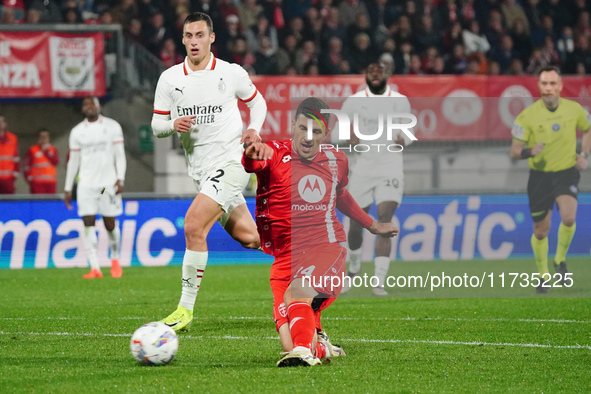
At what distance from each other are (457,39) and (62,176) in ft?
28.3

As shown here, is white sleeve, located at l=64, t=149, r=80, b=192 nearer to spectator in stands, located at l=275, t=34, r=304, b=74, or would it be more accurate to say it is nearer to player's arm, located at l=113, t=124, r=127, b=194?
player's arm, located at l=113, t=124, r=127, b=194

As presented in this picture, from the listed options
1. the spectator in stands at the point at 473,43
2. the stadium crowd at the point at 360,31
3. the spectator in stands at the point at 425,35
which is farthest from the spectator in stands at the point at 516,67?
the spectator in stands at the point at 425,35

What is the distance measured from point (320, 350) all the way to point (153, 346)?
997 millimetres

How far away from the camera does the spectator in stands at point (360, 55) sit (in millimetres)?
19078

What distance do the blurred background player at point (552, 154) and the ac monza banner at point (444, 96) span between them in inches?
270

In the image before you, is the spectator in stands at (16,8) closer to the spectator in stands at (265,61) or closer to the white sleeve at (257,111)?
the spectator in stands at (265,61)

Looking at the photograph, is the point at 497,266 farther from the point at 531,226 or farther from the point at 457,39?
the point at 457,39

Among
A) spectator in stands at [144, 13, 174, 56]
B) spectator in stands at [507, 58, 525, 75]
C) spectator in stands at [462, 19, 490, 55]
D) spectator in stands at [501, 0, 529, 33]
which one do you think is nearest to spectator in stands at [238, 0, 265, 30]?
spectator in stands at [144, 13, 174, 56]

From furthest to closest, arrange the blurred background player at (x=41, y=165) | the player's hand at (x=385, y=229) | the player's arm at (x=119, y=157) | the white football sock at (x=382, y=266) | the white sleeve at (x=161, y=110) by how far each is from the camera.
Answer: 1. the blurred background player at (x=41, y=165)
2. the player's arm at (x=119, y=157)
3. the white football sock at (x=382, y=266)
4. the white sleeve at (x=161, y=110)
5. the player's hand at (x=385, y=229)

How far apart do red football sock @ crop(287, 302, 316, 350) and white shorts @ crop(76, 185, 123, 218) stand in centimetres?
732

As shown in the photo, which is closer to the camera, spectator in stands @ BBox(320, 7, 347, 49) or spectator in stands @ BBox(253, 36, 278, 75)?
spectator in stands @ BBox(253, 36, 278, 75)

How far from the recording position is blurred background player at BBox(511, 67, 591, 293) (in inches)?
398

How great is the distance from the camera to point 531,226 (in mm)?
10562

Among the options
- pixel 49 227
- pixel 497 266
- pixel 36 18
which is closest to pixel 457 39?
pixel 36 18
